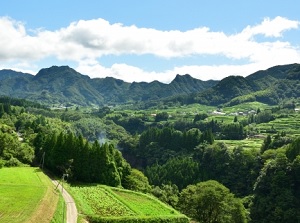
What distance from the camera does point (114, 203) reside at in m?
62.6

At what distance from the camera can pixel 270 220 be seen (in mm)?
96375

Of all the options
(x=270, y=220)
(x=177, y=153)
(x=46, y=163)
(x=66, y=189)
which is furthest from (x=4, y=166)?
(x=177, y=153)

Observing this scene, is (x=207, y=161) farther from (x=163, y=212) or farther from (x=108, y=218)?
(x=108, y=218)

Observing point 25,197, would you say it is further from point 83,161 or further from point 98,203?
point 83,161

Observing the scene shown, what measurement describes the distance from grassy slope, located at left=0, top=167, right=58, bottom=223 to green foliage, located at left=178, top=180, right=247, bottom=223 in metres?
31.7

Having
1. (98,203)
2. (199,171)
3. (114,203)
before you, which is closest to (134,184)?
(114,203)

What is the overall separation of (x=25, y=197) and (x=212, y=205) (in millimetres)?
41504

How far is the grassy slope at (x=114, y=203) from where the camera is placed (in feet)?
188

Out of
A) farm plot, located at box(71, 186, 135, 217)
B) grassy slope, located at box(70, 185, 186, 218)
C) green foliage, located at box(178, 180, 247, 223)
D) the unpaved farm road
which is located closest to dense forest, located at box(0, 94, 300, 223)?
green foliage, located at box(178, 180, 247, 223)

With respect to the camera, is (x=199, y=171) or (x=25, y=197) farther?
(x=199, y=171)

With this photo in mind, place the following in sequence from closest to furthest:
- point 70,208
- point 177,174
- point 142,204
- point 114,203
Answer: point 70,208
point 114,203
point 142,204
point 177,174

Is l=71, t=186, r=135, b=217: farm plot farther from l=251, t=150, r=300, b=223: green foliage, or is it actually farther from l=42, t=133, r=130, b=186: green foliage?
l=251, t=150, r=300, b=223: green foliage

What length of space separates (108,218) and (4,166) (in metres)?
39.3

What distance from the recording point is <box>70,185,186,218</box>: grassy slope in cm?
5734
